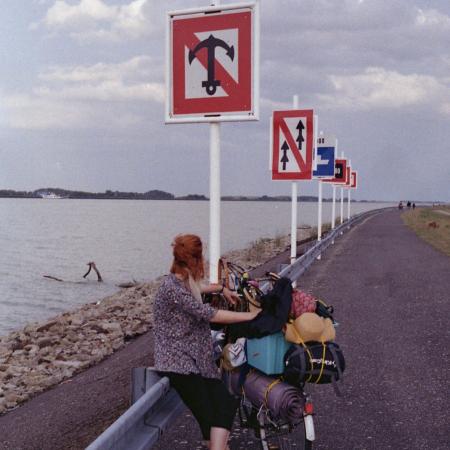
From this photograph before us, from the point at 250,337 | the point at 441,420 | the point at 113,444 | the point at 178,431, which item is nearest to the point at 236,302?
the point at 250,337

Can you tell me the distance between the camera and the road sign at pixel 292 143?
455 inches

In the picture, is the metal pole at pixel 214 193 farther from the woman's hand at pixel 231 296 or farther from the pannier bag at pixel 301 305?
the pannier bag at pixel 301 305

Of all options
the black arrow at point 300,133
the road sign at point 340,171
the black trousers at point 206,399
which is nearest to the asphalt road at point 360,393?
the black trousers at point 206,399

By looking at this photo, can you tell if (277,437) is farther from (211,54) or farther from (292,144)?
(292,144)

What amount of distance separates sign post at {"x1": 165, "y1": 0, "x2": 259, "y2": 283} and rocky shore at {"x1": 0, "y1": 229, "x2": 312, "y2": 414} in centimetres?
555

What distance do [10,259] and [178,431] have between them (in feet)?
136

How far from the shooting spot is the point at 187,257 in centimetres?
384

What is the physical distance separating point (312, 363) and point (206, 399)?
30.5 inches

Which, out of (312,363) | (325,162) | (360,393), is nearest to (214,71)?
(312,363)

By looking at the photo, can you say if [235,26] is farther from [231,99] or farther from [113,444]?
[113,444]

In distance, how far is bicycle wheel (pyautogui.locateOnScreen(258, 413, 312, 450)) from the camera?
13.1ft

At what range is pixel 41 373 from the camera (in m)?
10.4

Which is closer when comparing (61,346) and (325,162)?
(61,346)

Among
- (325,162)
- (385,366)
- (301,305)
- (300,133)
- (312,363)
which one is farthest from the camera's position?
(325,162)
